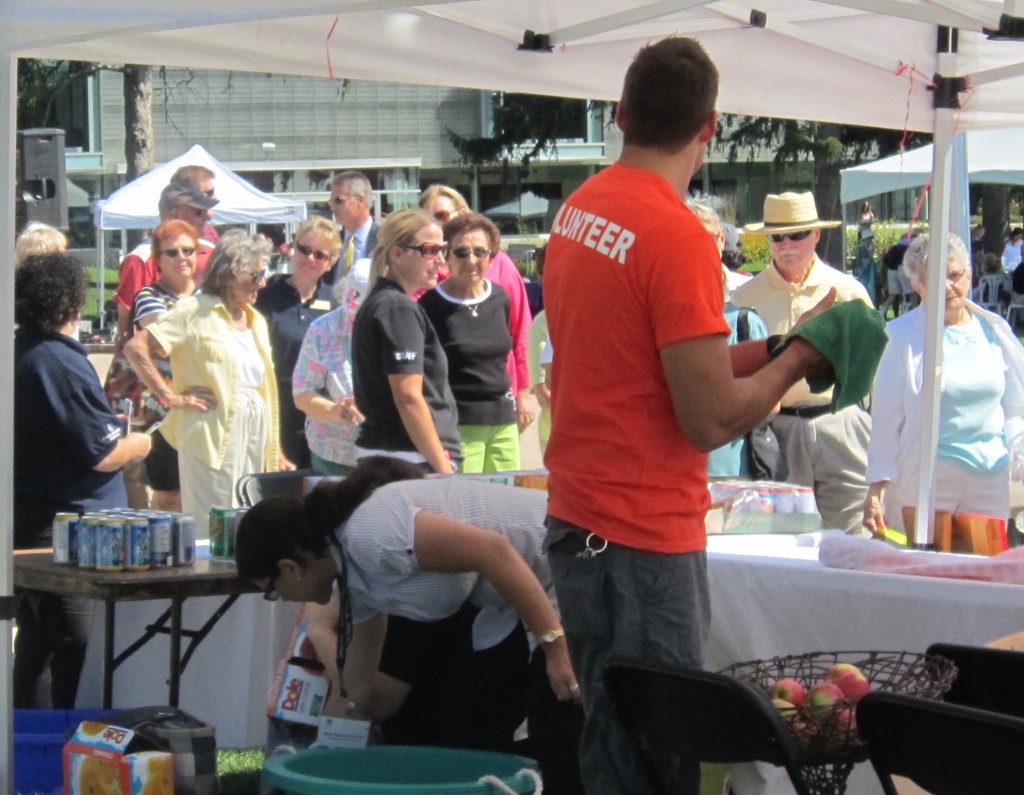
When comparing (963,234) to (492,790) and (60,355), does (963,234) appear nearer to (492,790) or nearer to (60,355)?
(60,355)

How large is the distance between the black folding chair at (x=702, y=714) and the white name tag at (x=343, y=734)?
3.04 ft

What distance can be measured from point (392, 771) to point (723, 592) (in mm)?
909

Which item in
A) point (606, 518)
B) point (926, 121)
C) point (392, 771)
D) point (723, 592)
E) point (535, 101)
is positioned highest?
point (535, 101)

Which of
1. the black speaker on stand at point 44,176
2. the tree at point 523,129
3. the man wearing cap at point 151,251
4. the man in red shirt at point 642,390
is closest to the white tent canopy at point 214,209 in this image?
the black speaker on stand at point 44,176

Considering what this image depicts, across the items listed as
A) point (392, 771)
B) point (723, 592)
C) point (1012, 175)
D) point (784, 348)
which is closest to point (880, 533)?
point (723, 592)

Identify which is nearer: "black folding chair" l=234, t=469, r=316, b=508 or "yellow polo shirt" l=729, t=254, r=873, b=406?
"black folding chair" l=234, t=469, r=316, b=508

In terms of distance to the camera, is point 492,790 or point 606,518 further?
point 492,790

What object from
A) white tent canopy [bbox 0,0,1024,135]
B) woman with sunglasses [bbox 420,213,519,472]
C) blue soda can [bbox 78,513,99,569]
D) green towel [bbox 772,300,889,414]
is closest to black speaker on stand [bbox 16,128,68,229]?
woman with sunglasses [bbox 420,213,519,472]

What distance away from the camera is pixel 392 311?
446 centimetres

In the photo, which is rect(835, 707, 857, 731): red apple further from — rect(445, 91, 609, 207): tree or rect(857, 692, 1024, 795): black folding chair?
rect(445, 91, 609, 207): tree

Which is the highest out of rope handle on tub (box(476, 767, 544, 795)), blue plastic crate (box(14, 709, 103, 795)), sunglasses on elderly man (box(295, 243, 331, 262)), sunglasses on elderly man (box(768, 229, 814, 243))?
sunglasses on elderly man (box(768, 229, 814, 243))

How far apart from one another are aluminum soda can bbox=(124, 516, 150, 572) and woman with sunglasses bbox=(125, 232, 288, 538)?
1698 mm

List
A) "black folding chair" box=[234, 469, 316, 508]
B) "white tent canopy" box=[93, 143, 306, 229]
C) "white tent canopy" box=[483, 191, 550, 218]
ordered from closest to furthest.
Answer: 1. "black folding chair" box=[234, 469, 316, 508]
2. "white tent canopy" box=[93, 143, 306, 229]
3. "white tent canopy" box=[483, 191, 550, 218]

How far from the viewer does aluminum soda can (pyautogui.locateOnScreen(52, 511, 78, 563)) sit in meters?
3.65
